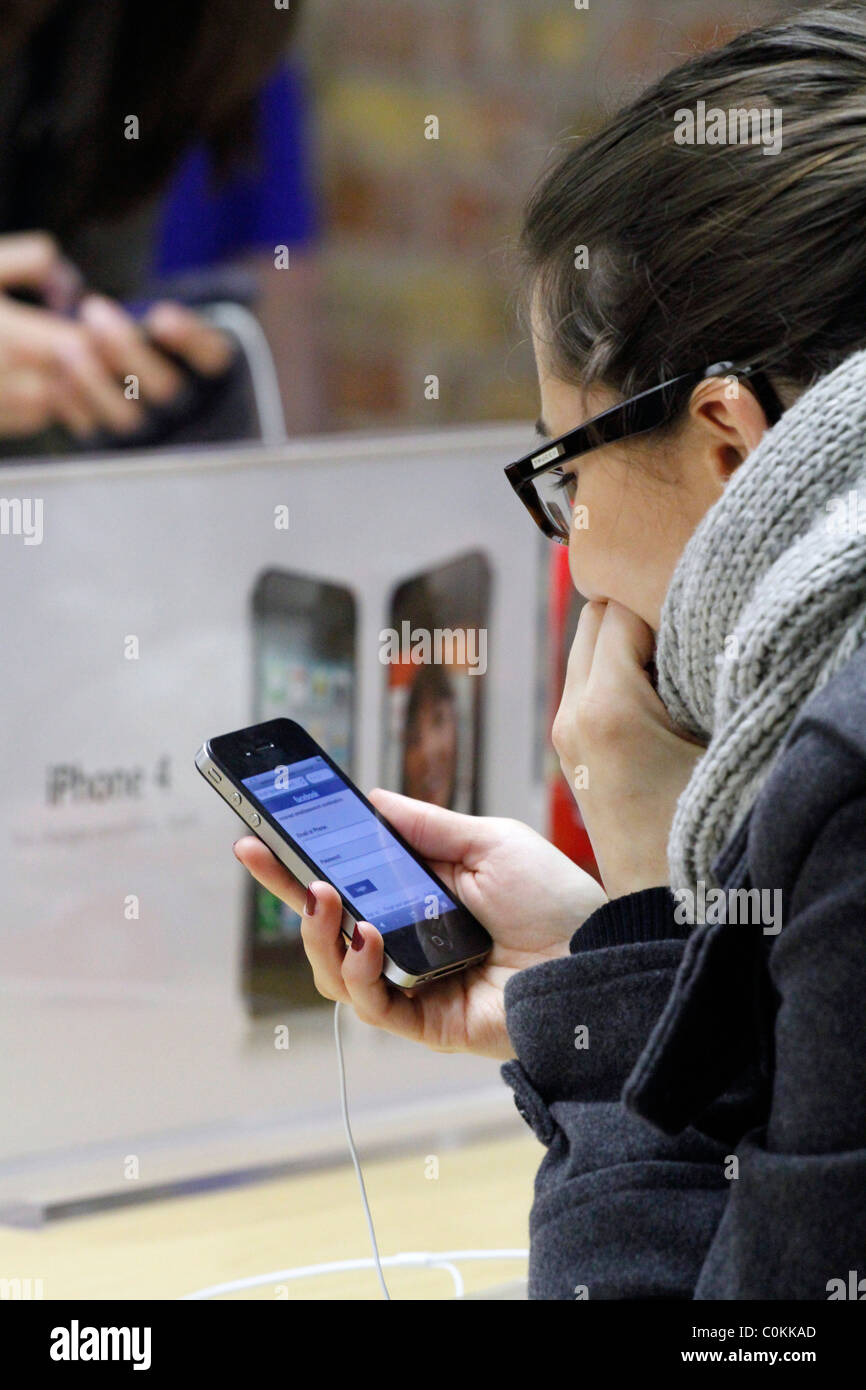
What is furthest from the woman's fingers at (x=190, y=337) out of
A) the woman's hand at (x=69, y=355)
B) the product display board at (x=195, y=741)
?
the product display board at (x=195, y=741)

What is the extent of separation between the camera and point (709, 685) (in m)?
0.64

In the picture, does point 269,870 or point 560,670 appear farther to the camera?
point 560,670

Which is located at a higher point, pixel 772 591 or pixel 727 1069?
pixel 772 591

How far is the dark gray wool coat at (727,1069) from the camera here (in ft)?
1.57

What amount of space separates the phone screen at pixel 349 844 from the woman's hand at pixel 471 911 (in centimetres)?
2

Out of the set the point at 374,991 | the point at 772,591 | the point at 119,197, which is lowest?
the point at 374,991

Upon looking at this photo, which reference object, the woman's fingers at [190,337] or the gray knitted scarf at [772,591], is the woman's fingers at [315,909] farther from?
the woman's fingers at [190,337]

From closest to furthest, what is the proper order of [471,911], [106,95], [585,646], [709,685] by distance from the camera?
1. [709,685]
2. [585,646]
3. [471,911]
4. [106,95]

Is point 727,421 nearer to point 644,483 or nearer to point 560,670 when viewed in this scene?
point 644,483

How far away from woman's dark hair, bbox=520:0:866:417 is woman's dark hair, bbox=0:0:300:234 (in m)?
0.68

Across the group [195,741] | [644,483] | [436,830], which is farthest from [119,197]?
[644,483]

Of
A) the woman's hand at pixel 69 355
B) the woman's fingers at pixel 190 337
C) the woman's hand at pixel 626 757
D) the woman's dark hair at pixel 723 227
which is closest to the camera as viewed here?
the woman's dark hair at pixel 723 227

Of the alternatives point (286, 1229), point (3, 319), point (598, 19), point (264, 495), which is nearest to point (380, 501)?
point (264, 495)

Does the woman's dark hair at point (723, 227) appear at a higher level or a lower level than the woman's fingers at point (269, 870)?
higher
